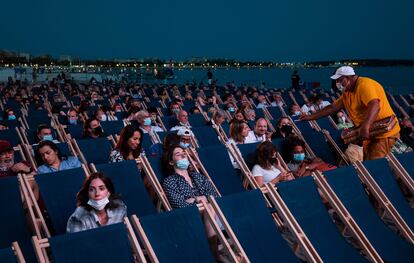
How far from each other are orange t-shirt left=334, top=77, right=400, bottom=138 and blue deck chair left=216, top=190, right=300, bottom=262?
6.75 feet

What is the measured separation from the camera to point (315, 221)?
11.0 feet

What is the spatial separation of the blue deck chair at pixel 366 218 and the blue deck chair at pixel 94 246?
1.83 meters

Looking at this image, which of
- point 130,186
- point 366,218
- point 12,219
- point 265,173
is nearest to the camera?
point 12,219

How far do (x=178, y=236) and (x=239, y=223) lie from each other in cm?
45

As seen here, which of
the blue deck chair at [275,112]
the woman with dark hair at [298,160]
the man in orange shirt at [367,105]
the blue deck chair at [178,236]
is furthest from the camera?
the blue deck chair at [275,112]

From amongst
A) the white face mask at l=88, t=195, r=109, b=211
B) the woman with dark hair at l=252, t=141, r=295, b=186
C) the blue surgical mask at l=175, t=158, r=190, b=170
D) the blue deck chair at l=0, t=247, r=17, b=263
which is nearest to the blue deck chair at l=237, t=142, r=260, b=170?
the woman with dark hair at l=252, t=141, r=295, b=186

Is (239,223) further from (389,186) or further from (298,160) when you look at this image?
(298,160)

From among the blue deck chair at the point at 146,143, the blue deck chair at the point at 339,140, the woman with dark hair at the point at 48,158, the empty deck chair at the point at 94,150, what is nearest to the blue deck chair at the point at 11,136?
the empty deck chair at the point at 94,150

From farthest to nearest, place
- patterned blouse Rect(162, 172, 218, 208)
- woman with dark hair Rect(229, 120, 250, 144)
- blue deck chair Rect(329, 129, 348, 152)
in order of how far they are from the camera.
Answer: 1. blue deck chair Rect(329, 129, 348, 152)
2. woman with dark hair Rect(229, 120, 250, 144)
3. patterned blouse Rect(162, 172, 218, 208)

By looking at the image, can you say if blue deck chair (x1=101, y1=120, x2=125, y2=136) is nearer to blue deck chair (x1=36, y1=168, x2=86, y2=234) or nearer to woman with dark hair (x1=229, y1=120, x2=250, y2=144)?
woman with dark hair (x1=229, y1=120, x2=250, y2=144)

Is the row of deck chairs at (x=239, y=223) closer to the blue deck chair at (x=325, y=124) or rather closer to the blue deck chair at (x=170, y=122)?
the blue deck chair at (x=325, y=124)

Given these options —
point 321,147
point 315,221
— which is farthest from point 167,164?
point 321,147

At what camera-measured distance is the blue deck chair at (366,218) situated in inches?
133

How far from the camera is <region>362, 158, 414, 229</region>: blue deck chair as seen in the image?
12.8 feet
